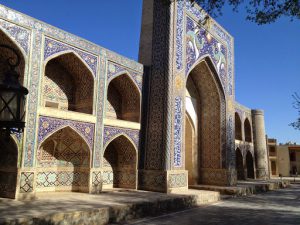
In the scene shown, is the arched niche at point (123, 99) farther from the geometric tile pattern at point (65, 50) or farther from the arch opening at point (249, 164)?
the arch opening at point (249, 164)

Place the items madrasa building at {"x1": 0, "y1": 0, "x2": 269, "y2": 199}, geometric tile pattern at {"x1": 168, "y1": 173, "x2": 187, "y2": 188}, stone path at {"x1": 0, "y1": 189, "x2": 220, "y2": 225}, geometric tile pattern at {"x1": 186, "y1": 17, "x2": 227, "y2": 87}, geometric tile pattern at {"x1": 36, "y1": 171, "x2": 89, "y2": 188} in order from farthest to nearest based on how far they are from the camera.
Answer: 1. geometric tile pattern at {"x1": 186, "y1": 17, "x2": 227, "y2": 87}
2. geometric tile pattern at {"x1": 168, "y1": 173, "x2": 187, "y2": 188}
3. geometric tile pattern at {"x1": 36, "y1": 171, "x2": 89, "y2": 188}
4. madrasa building at {"x1": 0, "y1": 0, "x2": 269, "y2": 199}
5. stone path at {"x1": 0, "y1": 189, "x2": 220, "y2": 225}

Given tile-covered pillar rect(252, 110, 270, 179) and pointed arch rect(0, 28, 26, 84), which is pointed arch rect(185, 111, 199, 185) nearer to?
pointed arch rect(0, 28, 26, 84)

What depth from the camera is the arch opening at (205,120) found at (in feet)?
43.3

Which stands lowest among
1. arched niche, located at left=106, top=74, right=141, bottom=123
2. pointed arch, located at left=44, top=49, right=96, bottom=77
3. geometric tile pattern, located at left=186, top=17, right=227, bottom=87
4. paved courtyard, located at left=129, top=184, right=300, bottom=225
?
paved courtyard, located at left=129, top=184, right=300, bottom=225

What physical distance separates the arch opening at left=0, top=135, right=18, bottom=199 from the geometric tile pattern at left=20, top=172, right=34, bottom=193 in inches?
5.6

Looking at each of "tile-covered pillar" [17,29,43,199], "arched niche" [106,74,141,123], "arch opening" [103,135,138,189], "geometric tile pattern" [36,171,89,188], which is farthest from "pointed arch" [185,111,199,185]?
"tile-covered pillar" [17,29,43,199]

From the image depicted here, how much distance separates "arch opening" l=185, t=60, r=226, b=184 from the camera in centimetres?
1321

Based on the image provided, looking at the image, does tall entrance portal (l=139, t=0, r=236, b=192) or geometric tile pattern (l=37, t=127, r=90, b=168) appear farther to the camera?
tall entrance portal (l=139, t=0, r=236, b=192)

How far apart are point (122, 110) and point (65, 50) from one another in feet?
Result: 10.2

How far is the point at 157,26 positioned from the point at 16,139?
242 inches

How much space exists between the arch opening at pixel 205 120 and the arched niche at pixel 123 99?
332 cm

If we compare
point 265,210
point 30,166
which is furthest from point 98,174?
point 265,210

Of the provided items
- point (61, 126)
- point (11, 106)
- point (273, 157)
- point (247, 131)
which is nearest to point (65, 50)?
point (61, 126)

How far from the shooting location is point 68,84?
9258mm
